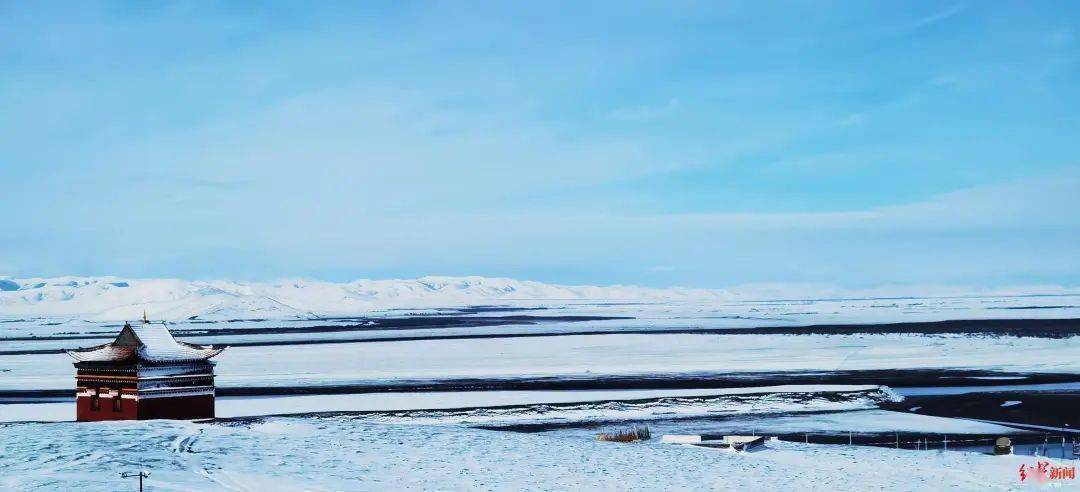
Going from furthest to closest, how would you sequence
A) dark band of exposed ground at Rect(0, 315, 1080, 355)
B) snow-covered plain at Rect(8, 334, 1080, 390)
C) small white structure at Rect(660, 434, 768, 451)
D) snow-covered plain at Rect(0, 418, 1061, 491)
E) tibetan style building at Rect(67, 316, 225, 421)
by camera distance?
dark band of exposed ground at Rect(0, 315, 1080, 355) → snow-covered plain at Rect(8, 334, 1080, 390) → tibetan style building at Rect(67, 316, 225, 421) → small white structure at Rect(660, 434, 768, 451) → snow-covered plain at Rect(0, 418, 1061, 491)

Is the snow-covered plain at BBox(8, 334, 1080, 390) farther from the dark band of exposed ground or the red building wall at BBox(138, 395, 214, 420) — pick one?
the red building wall at BBox(138, 395, 214, 420)

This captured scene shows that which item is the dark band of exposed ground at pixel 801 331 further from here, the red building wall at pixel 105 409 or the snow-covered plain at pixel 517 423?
the red building wall at pixel 105 409

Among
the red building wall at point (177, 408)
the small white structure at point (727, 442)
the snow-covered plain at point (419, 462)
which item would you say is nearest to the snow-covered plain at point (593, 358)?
the red building wall at point (177, 408)

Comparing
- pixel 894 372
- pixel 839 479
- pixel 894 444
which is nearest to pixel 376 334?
pixel 894 372

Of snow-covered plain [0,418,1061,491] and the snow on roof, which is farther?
the snow on roof

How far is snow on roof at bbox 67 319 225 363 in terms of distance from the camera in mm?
37781

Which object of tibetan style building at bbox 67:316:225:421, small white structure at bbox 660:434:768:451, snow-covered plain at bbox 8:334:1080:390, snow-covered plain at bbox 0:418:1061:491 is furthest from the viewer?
snow-covered plain at bbox 8:334:1080:390

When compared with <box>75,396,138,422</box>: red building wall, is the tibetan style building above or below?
above

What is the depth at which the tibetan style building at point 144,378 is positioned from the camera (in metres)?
37.8

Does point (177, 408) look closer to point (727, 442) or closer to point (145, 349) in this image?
point (145, 349)

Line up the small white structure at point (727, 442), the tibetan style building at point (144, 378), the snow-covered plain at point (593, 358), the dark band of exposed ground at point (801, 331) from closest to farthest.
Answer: the small white structure at point (727, 442), the tibetan style building at point (144, 378), the snow-covered plain at point (593, 358), the dark band of exposed ground at point (801, 331)

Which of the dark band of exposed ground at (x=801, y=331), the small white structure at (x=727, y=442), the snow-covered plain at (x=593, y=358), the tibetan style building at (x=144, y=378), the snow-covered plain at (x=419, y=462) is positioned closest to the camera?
the snow-covered plain at (x=419, y=462)

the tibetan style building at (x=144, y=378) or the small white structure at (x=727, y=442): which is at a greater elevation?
the tibetan style building at (x=144, y=378)

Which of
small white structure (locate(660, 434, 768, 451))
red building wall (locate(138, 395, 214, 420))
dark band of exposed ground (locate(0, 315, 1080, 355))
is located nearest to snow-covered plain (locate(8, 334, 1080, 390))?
dark band of exposed ground (locate(0, 315, 1080, 355))
